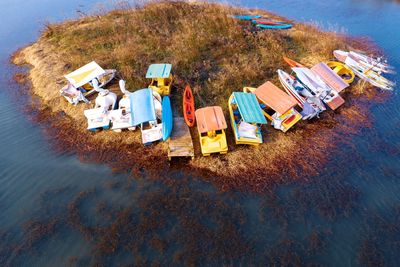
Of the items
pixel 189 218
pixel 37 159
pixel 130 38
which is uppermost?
pixel 130 38

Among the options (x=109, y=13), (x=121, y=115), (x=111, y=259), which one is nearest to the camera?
(x=111, y=259)

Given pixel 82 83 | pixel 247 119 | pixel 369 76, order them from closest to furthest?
pixel 247 119, pixel 82 83, pixel 369 76

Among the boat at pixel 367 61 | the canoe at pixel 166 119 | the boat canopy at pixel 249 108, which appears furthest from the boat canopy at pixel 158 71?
the boat at pixel 367 61

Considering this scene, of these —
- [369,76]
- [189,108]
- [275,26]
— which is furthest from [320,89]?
[275,26]

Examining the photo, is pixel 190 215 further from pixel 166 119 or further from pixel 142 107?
pixel 142 107

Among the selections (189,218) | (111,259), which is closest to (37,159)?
(111,259)

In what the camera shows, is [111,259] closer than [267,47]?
Yes

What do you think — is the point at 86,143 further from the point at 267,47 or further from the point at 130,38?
the point at 267,47
